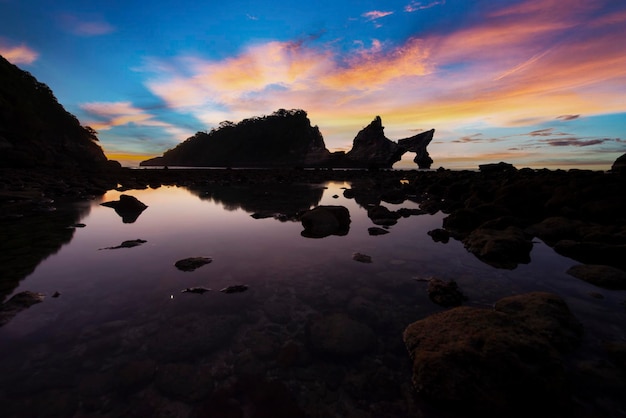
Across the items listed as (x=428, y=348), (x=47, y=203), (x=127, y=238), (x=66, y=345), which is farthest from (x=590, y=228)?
(x=47, y=203)

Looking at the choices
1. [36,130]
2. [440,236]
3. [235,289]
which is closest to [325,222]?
[440,236]

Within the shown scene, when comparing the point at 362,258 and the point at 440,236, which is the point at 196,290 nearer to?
the point at 362,258

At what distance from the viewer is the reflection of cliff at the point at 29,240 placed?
6992mm

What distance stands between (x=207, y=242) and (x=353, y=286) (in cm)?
598

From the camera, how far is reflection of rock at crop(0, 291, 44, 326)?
508 cm

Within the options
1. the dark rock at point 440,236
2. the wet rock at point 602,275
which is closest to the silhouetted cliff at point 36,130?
the dark rock at point 440,236

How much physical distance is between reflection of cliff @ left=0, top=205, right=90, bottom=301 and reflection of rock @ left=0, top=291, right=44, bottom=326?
41 centimetres

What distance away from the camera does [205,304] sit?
578cm

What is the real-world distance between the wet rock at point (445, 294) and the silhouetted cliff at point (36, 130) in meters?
52.9

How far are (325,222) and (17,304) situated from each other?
9176 millimetres

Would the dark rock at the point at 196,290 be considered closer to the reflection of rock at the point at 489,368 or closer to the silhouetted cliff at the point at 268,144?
the reflection of rock at the point at 489,368

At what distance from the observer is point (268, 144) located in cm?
16450

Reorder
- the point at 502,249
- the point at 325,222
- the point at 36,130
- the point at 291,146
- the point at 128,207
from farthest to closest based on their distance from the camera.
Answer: the point at 291,146 → the point at 36,130 → the point at 128,207 → the point at 325,222 → the point at 502,249

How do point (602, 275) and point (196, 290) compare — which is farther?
point (602, 275)
